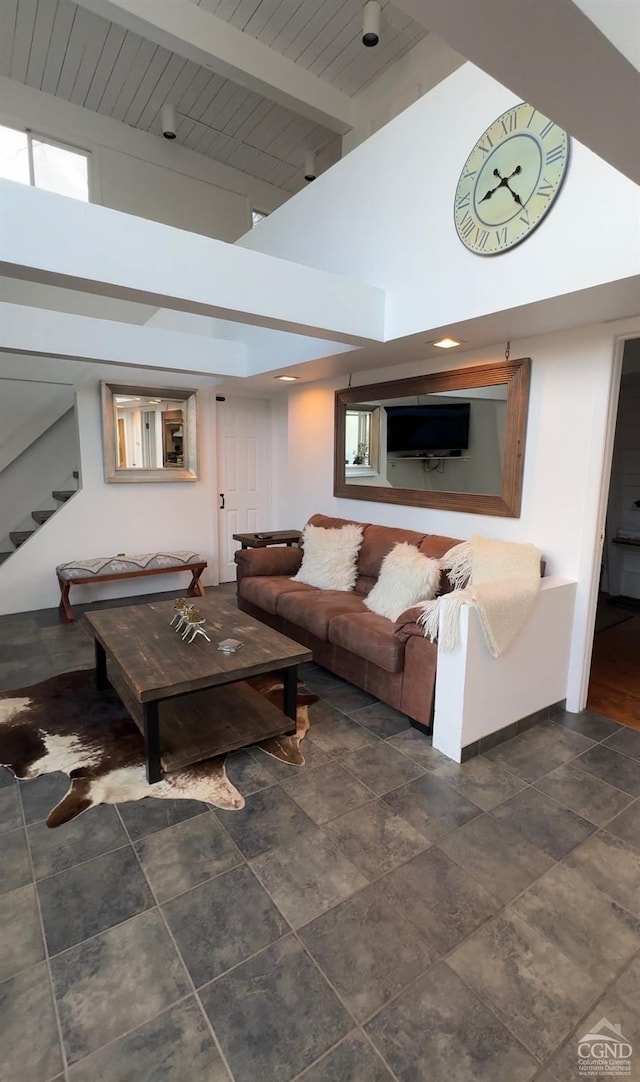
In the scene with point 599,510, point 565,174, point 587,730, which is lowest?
point 587,730

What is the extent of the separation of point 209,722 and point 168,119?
566 centimetres

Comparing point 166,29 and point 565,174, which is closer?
point 565,174

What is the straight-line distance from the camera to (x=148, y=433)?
516 centimetres

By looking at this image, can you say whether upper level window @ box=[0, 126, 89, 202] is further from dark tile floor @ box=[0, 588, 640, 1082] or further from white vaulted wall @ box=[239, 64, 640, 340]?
dark tile floor @ box=[0, 588, 640, 1082]

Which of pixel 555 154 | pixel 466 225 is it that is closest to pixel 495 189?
pixel 466 225

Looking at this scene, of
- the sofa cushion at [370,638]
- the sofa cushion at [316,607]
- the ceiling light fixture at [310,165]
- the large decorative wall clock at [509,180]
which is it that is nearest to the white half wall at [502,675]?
the sofa cushion at [370,638]

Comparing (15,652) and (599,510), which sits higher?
(599,510)

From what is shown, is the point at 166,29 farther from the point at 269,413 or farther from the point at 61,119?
the point at 269,413

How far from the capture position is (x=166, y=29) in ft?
12.1

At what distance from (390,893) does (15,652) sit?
319cm

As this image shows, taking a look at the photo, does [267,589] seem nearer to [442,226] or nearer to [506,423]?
[506,423]

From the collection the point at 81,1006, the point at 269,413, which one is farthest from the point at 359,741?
the point at 269,413

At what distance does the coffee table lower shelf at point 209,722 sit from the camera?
236cm

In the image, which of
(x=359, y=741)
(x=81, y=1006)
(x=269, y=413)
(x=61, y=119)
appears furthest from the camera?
(x=269, y=413)
